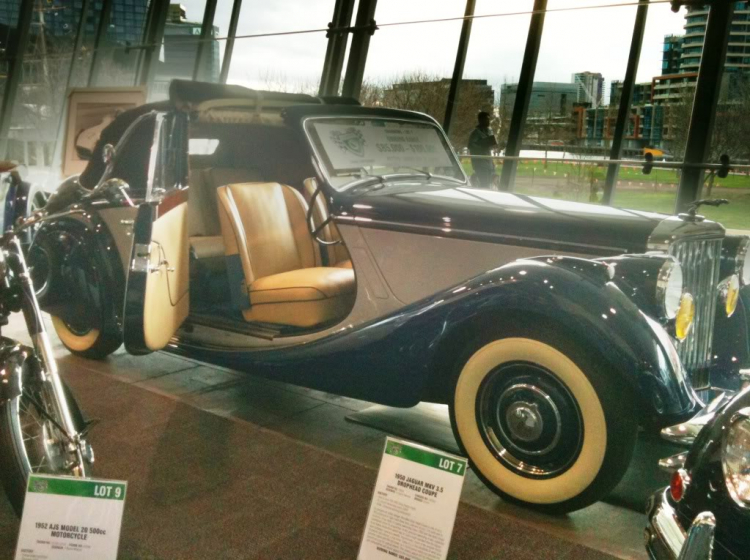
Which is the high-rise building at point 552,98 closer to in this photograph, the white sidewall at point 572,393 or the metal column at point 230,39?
the white sidewall at point 572,393

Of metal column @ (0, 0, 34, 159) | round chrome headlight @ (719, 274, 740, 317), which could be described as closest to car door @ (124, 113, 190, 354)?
round chrome headlight @ (719, 274, 740, 317)

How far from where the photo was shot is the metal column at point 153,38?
426 inches

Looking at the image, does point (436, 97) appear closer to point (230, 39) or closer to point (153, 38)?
point (230, 39)

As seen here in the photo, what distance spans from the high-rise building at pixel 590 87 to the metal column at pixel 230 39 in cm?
501

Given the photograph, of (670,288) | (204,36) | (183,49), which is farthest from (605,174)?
(183,49)

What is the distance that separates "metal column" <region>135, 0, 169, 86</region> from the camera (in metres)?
10.8

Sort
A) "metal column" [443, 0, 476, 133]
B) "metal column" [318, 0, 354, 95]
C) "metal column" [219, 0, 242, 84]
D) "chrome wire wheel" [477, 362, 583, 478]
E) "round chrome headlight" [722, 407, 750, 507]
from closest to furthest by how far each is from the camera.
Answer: "round chrome headlight" [722, 407, 750, 507] → "chrome wire wheel" [477, 362, 583, 478] → "metal column" [443, 0, 476, 133] → "metal column" [318, 0, 354, 95] → "metal column" [219, 0, 242, 84]

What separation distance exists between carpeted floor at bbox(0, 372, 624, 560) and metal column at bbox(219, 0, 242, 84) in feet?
22.6

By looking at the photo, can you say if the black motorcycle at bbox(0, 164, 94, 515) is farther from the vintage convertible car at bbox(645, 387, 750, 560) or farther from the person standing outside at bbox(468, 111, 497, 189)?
the person standing outside at bbox(468, 111, 497, 189)

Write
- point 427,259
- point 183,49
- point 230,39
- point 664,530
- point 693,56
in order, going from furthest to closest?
point 183,49 → point 230,39 → point 693,56 → point 427,259 → point 664,530

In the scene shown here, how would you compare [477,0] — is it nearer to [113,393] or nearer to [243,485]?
[113,393]

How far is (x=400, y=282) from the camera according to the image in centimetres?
355

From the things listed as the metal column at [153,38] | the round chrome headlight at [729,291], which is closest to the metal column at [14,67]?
the metal column at [153,38]

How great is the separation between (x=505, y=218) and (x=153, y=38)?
350 inches
